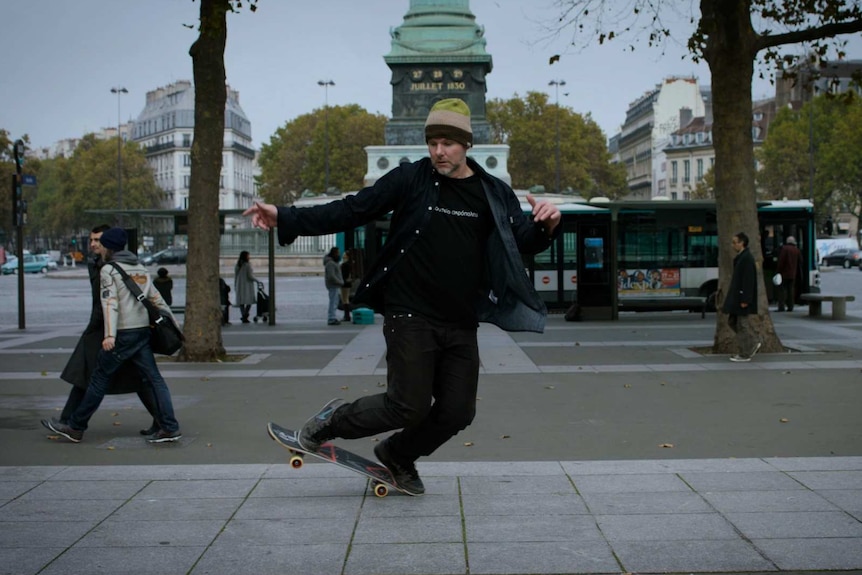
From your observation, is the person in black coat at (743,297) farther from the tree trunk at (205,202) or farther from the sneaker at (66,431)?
the sneaker at (66,431)

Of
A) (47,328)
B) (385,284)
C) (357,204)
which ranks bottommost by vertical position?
(47,328)

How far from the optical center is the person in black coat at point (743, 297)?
1484cm

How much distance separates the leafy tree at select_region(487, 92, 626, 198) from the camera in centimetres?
9744

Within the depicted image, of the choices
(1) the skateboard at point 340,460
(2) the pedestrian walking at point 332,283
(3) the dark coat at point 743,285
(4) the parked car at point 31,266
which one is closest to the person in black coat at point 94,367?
(1) the skateboard at point 340,460

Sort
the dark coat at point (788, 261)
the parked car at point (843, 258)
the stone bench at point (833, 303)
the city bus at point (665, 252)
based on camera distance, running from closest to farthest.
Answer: the stone bench at point (833, 303) → the dark coat at point (788, 261) → the city bus at point (665, 252) → the parked car at point (843, 258)

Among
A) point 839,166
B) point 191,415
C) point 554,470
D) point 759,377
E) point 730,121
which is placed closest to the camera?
point 554,470

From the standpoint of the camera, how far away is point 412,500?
6.30 meters

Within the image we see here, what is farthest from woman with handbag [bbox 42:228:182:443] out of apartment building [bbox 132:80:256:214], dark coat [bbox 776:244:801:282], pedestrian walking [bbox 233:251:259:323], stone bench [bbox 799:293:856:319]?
apartment building [bbox 132:80:256:214]

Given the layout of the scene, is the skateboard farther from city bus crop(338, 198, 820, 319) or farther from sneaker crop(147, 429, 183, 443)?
city bus crop(338, 198, 820, 319)

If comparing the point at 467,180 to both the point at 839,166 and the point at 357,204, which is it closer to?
the point at 357,204

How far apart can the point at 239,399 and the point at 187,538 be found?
19.6 ft

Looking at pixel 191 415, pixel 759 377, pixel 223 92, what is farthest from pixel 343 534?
pixel 223 92

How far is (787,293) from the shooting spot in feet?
85.5

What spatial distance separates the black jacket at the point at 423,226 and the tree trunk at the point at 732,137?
9.85m
